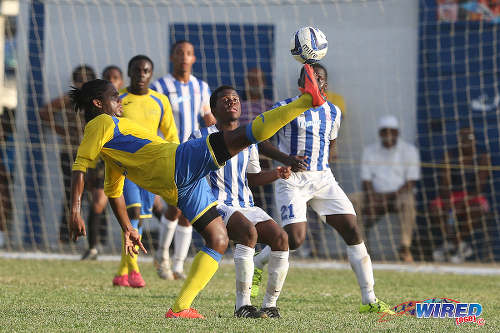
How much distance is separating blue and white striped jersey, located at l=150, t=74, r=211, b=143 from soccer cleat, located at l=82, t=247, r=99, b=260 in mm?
2551

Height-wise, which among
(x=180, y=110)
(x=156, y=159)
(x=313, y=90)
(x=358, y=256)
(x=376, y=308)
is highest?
(x=313, y=90)

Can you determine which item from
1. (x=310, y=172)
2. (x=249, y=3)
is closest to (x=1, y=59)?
(x=249, y=3)

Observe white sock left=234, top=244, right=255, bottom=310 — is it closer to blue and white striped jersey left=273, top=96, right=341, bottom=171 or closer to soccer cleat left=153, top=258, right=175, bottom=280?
blue and white striped jersey left=273, top=96, right=341, bottom=171

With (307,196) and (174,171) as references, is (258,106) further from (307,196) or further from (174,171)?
(174,171)

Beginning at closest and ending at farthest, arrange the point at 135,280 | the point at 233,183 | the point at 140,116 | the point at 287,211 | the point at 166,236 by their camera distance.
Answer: the point at 233,183 → the point at 287,211 → the point at 135,280 → the point at 140,116 → the point at 166,236

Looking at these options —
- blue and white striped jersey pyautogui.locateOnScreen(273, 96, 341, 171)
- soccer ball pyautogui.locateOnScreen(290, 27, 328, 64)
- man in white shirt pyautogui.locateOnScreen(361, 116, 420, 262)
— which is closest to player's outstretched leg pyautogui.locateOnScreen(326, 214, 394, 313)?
blue and white striped jersey pyautogui.locateOnScreen(273, 96, 341, 171)

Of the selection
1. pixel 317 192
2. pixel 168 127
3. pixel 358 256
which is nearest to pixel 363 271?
pixel 358 256

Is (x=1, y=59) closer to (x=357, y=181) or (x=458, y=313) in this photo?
(x=357, y=181)

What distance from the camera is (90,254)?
10727 mm

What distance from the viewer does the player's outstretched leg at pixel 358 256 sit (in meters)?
6.49

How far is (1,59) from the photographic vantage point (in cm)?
1077

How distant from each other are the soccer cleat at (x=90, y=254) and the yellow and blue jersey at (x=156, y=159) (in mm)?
5196

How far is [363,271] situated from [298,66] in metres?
6.17

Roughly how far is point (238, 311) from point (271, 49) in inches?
278
